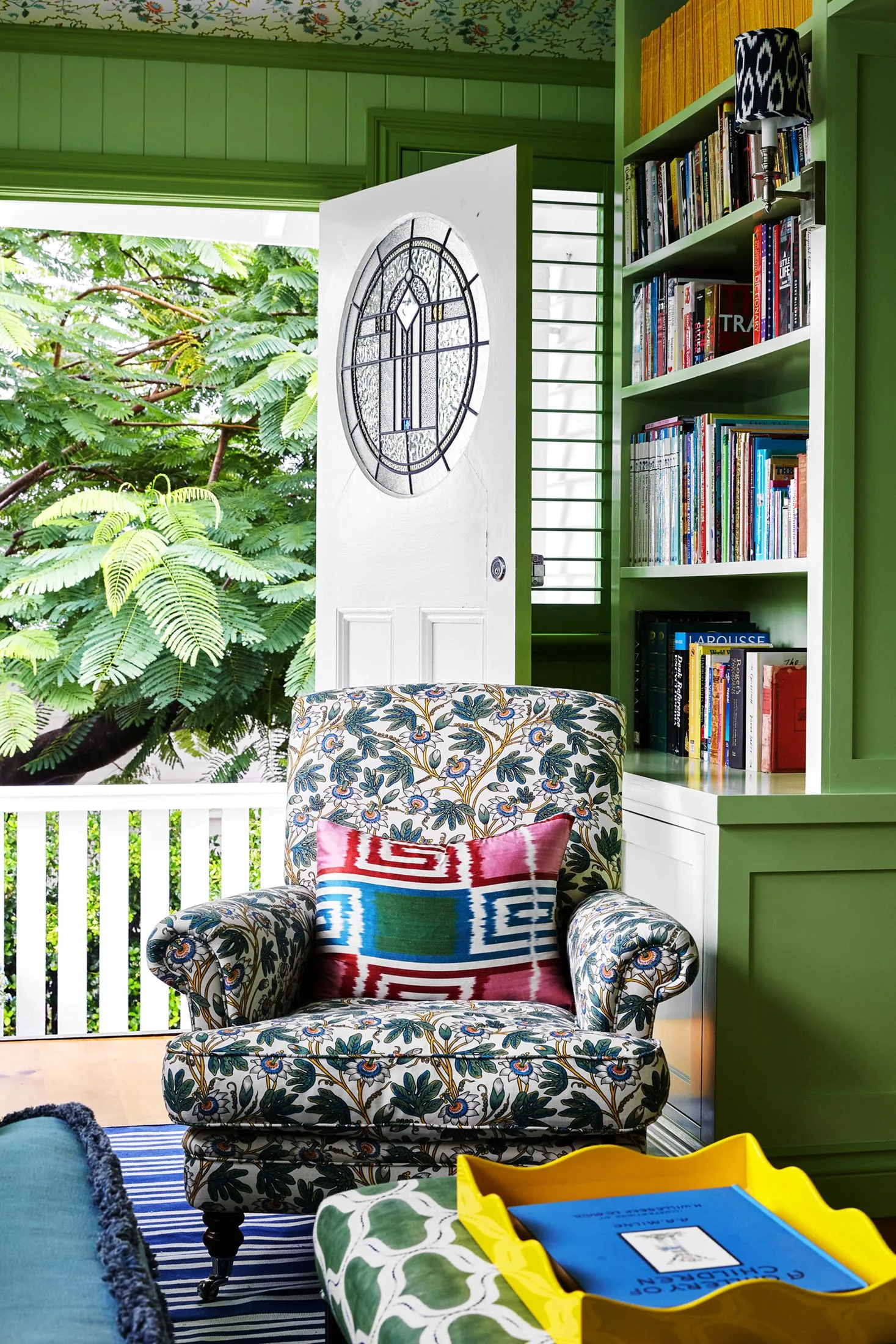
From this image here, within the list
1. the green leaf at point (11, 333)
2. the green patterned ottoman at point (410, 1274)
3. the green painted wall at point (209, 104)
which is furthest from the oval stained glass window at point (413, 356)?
the green patterned ottoman at point (410, 1274)

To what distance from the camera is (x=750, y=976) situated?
237cm

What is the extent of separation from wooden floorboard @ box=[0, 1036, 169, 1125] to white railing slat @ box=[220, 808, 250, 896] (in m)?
0.49

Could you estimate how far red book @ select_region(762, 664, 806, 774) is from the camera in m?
2.71

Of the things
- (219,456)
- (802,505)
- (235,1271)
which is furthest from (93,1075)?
(219,456)

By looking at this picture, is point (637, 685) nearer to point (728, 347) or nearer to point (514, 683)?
point (514, 683)

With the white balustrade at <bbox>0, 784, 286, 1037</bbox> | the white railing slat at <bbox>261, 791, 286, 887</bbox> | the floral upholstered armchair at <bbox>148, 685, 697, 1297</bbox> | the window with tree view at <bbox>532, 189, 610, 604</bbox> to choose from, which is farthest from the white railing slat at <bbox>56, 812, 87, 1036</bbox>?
the floral upholstered armchair at <bbox>148, 685, 697, 1297</bbox>

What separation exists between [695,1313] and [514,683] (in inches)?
77.7

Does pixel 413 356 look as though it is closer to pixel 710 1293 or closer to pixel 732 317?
pixel 732 317

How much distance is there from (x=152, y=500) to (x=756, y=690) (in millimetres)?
3196

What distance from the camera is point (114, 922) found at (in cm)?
367

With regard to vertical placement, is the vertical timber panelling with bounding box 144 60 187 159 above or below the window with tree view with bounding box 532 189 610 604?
above

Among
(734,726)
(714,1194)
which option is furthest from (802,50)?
(714,1194)

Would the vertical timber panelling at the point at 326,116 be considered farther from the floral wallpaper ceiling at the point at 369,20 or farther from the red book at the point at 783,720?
the red book at the point at 783,720

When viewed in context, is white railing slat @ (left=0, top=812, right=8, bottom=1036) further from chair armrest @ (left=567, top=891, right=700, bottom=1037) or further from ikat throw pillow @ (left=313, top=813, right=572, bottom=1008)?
chair armrest @ (left=567, top=891, right=700, bottom=1037)
